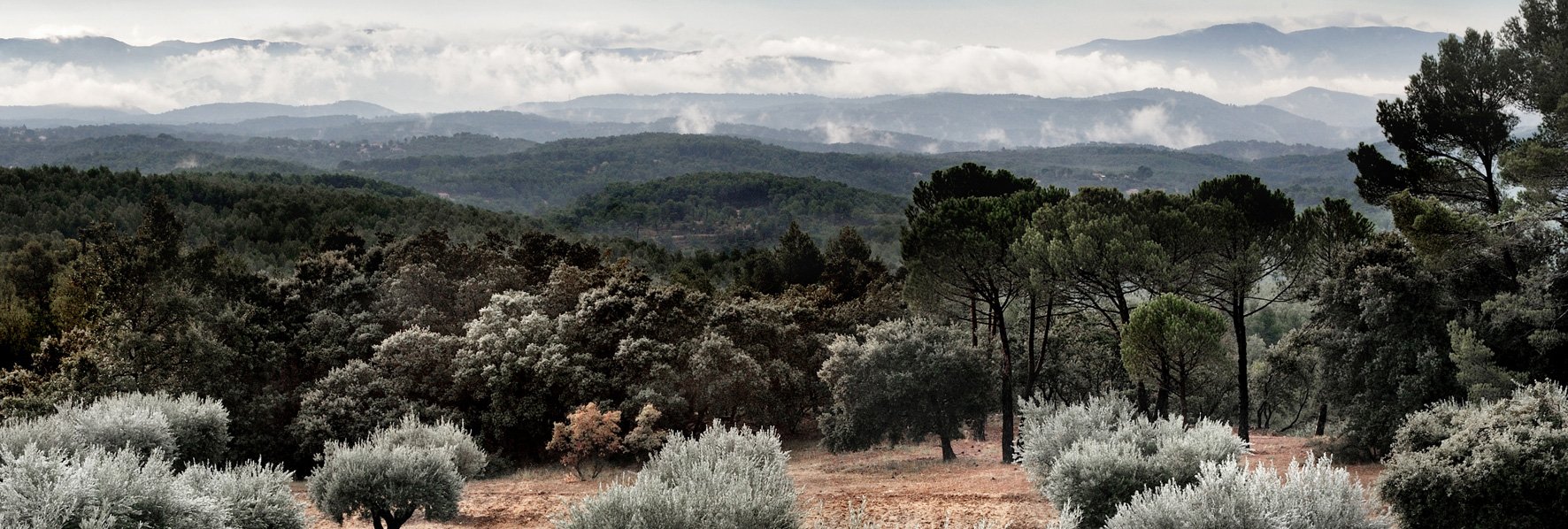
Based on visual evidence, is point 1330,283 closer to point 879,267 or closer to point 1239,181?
point 1239,181

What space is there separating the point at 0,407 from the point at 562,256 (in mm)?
18961

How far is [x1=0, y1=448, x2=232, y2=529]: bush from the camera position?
912cm


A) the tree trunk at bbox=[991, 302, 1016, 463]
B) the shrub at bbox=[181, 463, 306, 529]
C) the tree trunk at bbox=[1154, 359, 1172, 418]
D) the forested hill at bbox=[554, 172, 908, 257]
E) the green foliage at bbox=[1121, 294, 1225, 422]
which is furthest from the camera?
the forested hill at bbox=[554, 172, 908, 257]

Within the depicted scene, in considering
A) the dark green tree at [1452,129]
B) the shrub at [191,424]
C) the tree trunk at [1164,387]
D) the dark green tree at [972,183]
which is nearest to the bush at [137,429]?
the shrub at [191,424]

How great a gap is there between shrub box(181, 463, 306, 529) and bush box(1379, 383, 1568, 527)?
15.9 m

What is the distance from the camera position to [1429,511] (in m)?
12.9

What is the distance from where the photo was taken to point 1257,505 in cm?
963

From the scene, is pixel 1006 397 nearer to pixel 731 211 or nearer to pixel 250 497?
pixel 250 497

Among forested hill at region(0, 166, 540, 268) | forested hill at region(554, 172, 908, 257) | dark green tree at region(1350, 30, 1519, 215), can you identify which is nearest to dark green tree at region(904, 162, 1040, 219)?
dark green tree at region(1350, 30, 1519, 215)

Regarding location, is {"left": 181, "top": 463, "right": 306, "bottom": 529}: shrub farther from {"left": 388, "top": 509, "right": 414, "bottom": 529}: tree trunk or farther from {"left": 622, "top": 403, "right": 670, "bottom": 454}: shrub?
{"left": 622, "top": 403, "right": 670, "bottom": 454}: shrub

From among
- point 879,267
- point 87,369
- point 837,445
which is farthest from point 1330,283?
point 87,369

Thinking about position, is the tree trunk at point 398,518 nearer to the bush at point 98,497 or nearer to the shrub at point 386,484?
the shrub at point 386,484

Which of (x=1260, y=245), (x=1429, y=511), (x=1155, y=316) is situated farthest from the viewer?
(x=1260, y=245)

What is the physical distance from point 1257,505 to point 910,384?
1307cm
